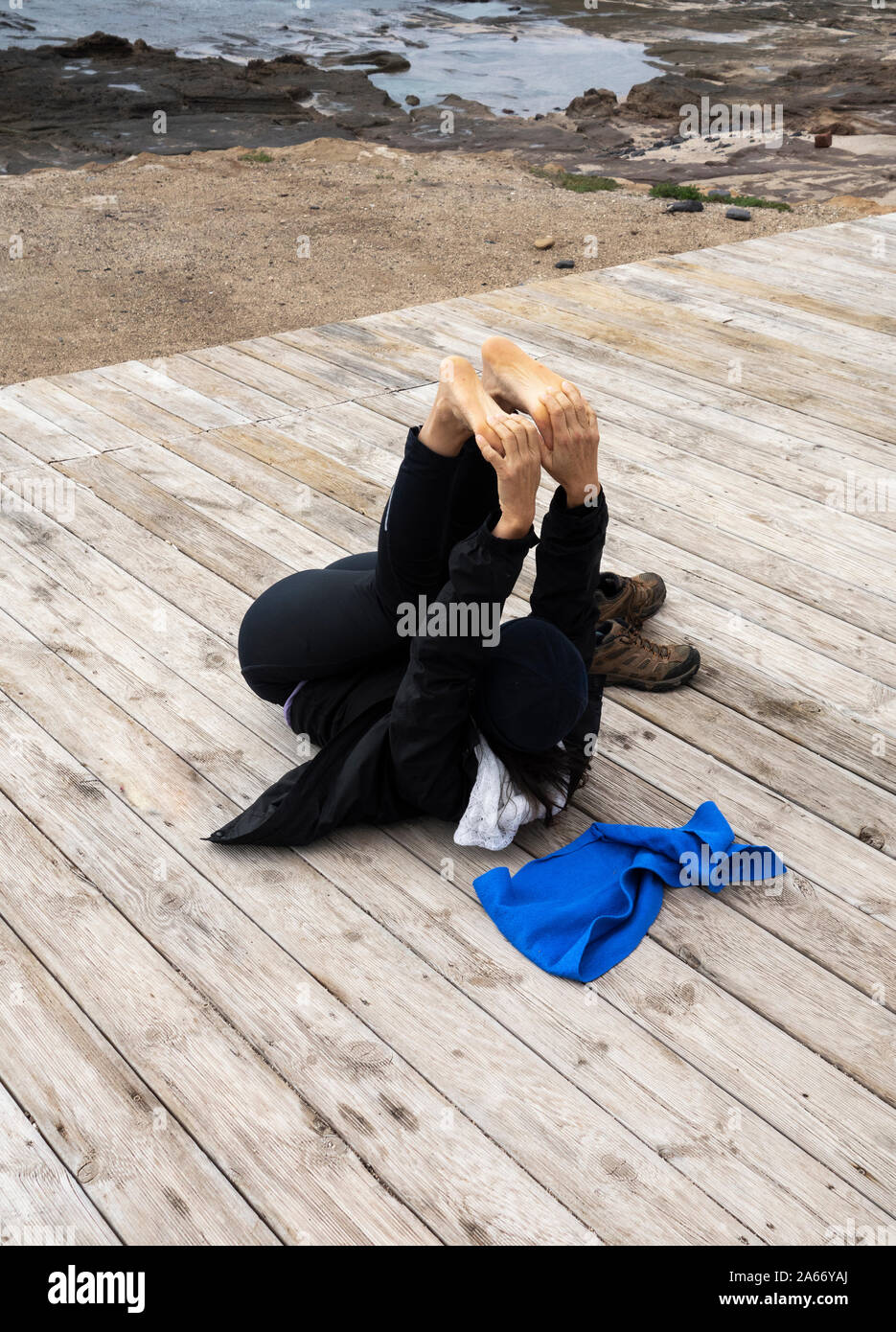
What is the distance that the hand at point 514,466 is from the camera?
188 centimetres

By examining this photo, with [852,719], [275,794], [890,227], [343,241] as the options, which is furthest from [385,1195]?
[343,241]

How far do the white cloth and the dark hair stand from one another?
0.5 inches

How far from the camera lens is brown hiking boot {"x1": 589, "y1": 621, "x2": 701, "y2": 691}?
8.53ft

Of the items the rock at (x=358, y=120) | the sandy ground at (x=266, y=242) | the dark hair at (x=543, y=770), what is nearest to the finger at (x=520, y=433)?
the dark hair at (x=543, y=770)

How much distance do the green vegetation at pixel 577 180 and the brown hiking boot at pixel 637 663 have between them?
27.8 feet

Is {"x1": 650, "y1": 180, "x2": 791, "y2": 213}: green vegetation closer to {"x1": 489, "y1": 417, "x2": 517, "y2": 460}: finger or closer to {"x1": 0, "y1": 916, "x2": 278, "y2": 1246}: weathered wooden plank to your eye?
{"x1": 489, "y1": 417, "x2": 517, "y2": 460}: finger

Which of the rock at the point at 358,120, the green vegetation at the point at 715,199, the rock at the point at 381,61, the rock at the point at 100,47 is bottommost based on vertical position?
the green vegetation at the point at 715,199

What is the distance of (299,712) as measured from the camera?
233 centimetres

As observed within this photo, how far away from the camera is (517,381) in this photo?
2074 mm

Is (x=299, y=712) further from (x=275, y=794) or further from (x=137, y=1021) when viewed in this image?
(x=137, y=1021)

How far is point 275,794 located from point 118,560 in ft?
3.83

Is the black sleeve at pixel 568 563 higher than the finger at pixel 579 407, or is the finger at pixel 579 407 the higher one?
the finger at pixel 579 407

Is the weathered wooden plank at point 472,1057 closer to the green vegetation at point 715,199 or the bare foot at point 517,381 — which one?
the bare foot at point 517,381

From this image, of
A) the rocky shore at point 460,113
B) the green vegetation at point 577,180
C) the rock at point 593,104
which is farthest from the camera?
the rock at point 593,104
